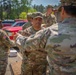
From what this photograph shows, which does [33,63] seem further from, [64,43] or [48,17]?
[48,17]

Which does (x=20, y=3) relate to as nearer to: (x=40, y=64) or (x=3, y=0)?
(x=3, y=0)

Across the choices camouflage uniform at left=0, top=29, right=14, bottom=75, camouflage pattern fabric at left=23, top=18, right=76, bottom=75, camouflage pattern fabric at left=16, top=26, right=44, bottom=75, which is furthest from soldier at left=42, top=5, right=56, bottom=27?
camouflage pattern fabric at left=23, top=18, right=76, bottom=75

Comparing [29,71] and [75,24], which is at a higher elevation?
[75,24]

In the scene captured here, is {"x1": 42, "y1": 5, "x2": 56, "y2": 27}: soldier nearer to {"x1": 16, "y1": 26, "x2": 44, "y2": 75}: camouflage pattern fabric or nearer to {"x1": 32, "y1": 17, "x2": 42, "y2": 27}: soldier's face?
{"x1": 32, "y1": 17, "x2": 42, "y2": 27}: soldier's face

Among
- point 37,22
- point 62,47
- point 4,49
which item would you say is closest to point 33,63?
point 37,22

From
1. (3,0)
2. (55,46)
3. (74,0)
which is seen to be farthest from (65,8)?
(3,0)

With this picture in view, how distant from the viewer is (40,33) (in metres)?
3.37

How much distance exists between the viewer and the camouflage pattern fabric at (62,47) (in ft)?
10.1

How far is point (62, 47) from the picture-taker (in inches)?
122

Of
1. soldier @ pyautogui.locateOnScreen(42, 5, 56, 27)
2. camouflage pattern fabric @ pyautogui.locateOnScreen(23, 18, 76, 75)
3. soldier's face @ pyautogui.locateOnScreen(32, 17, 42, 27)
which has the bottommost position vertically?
soldier @ pyautogui.locateOnScreen(42, 5, 56, 27)

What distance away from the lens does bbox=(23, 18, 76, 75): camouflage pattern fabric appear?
3.08m

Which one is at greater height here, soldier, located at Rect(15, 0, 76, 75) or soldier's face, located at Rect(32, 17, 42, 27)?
soldier, located at Rect(15, 0, 76, 75)

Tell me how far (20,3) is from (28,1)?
2420 millimetres

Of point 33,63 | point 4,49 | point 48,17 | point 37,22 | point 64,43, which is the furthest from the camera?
point 48,17
